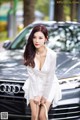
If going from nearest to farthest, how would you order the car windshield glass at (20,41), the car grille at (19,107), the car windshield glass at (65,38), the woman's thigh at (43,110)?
the woman's thigh at (43,110) < the car grille at (19,107) < the car windshield glass at (65,38) < the car windshield glass at (20,41)

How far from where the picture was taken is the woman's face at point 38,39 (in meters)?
4.39

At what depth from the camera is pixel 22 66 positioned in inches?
235

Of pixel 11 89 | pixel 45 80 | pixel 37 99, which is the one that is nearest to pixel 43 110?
pixel 37 99

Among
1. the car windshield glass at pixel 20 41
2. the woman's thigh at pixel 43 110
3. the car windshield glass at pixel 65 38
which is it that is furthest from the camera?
the car windshield glass at pixel 20 41

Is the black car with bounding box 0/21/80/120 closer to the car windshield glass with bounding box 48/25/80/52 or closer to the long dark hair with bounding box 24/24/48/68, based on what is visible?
the car windshield glass with bounding box 48/25/80/52

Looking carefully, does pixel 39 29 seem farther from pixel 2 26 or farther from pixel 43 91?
pixel 2 26

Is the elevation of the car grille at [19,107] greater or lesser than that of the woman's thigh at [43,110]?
lesser

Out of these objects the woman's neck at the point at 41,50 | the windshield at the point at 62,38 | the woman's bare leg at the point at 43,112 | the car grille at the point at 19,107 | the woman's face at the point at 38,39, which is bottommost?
the car grille at the point at 19,107

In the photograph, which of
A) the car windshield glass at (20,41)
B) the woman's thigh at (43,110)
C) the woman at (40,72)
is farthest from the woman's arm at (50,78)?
the car windshield glass at (20,41)

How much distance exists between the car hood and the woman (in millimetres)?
1011

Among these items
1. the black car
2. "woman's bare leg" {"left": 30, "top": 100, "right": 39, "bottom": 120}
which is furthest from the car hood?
"woman's bare leg" {"left": 30, "top": 100, "right": 39, "bottom": 120}

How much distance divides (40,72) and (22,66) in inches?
63.7

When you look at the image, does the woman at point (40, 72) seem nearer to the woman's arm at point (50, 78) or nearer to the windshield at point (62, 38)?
the woman's arm at point (50, 78)

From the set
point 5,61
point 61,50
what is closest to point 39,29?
point 5,61
